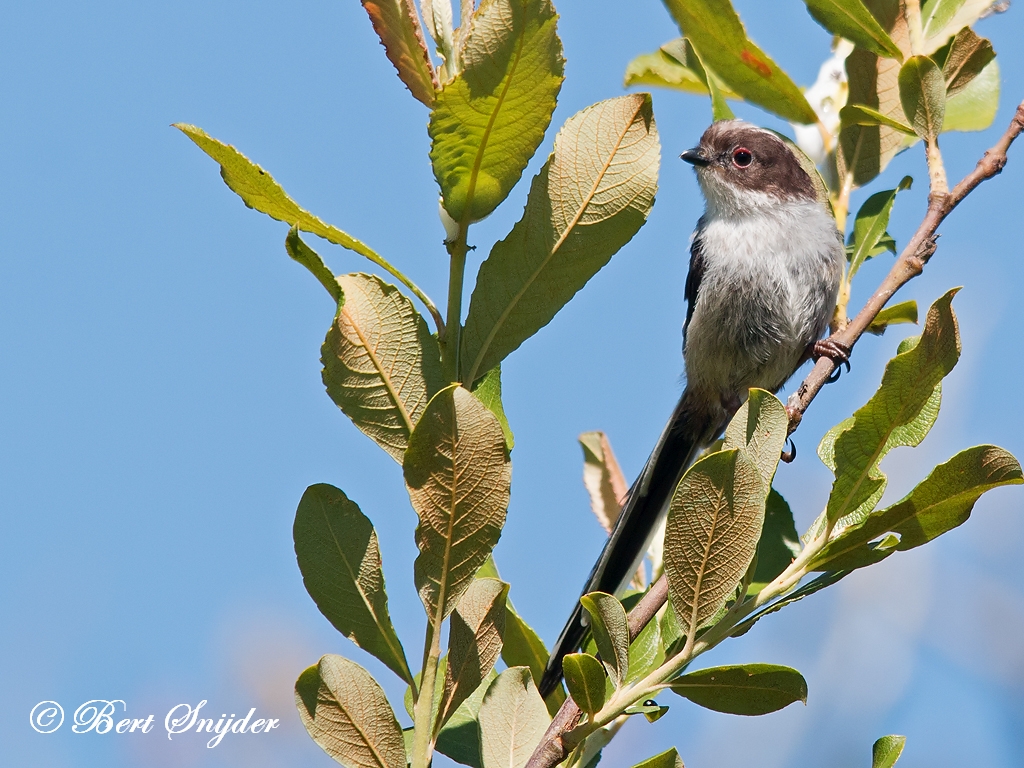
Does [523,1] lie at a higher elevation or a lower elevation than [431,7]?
lower

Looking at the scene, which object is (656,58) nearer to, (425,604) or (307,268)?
(307,268)

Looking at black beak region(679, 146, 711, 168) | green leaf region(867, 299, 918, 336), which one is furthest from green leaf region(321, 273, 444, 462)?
black beak region(679, 146, 711, 168)

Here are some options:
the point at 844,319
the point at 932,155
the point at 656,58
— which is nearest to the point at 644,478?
the point at 844,319

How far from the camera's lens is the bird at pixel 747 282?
4312 mm

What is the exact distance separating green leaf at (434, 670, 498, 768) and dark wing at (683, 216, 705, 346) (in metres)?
3.09

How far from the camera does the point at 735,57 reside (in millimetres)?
2379

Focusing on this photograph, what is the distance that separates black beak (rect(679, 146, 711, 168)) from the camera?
488cm

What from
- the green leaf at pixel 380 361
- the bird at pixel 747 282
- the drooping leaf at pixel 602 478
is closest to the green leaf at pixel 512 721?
the green leaf at pixel 380 361

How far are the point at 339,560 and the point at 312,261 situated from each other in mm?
449

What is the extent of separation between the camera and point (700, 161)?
489 centimetres

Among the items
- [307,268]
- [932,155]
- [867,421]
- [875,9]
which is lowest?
[867,421]

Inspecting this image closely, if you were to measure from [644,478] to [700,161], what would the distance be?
192 cm

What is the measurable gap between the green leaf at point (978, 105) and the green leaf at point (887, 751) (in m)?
1.82

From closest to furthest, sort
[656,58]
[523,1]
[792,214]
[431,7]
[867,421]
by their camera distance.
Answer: [523,1]
[867,421]
[431,7]
[656,58]
[792,214]
